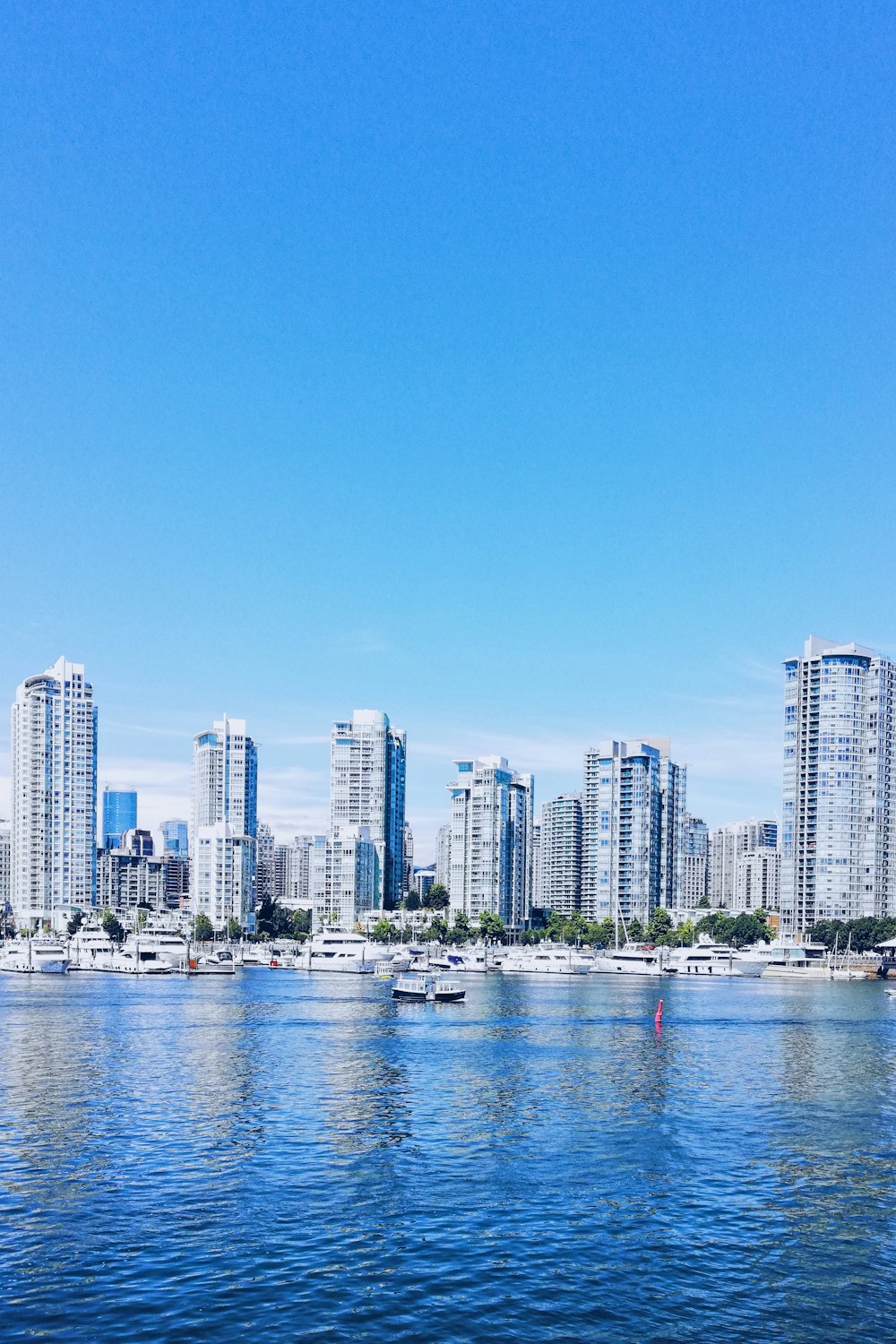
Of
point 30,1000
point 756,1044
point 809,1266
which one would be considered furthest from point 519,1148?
point 30,1000

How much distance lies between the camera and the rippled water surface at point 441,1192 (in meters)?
38.3

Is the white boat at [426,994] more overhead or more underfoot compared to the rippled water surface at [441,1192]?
more underfoot

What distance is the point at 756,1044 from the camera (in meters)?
108

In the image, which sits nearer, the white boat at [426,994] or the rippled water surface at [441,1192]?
the rippled water surface at [441,1192]

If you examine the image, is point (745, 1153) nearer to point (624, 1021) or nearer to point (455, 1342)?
point (455, 1342)

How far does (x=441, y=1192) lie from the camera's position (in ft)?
171

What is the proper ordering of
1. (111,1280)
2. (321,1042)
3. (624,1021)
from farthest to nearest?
(624,1021)
(321,1042)
(111,1280)

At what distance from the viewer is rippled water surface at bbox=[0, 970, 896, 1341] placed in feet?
126

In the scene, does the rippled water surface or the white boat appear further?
the white boat

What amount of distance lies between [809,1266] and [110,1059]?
198ft

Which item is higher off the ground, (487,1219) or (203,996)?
(487,1219)

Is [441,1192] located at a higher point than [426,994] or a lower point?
higher

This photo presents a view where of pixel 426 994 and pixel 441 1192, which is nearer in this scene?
pixel 441 1192

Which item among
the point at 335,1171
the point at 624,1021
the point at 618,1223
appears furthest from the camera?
the point at 624,1021
